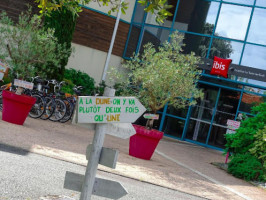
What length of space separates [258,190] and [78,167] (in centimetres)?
447

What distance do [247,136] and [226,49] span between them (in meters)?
7.62

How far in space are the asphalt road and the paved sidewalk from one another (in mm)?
415

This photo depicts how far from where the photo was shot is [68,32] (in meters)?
18.0

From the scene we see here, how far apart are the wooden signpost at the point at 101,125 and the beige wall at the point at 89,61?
17009 mm

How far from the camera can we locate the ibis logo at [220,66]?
19734 mm

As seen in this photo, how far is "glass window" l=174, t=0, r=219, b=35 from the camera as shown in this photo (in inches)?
816

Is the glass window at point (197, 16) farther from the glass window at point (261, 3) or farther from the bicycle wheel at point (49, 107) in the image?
the bicycle wheel at point (49, 107)

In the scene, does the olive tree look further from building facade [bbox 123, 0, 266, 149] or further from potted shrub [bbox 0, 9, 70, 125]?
building facade [bbox 123, 0, 266, 149]

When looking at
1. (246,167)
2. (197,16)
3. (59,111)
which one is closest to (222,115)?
(197,16)

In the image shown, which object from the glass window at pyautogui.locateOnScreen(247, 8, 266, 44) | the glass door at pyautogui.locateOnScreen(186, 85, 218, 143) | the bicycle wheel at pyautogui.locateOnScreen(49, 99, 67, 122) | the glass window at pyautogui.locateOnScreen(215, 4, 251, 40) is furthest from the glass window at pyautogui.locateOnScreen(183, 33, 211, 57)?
the bicycle wheel at pyautogui.locateOnScreen(49, 99, 67, 122)

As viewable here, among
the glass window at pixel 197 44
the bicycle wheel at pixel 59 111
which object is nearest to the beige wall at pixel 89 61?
the glass window at pixel 197 44

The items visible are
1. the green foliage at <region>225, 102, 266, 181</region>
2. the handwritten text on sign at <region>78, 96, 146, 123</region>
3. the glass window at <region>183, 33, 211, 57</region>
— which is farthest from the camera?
the glass window at <region>183, 33, 211, 57</region>

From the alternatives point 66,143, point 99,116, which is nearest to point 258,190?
point 66,143

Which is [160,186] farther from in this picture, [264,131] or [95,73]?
[95,73]
